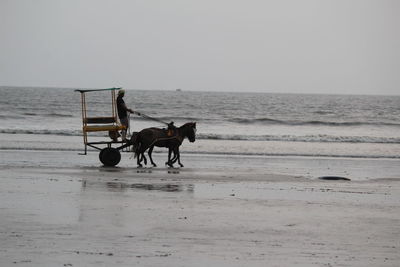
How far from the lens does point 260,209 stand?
37.6 ft

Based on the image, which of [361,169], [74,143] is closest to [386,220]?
[361,169]

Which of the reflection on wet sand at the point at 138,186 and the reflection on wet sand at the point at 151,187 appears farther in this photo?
the reflection on wet sand at the point at 151,187

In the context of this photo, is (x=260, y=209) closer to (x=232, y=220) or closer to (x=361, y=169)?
(x=232, y=220)

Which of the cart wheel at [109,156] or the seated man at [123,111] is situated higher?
the seated man at [123,111]

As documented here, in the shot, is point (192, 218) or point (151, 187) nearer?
point (192, 218)

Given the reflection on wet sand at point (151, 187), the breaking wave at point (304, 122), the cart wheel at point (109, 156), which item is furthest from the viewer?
the breaking wave at point (304, 122)

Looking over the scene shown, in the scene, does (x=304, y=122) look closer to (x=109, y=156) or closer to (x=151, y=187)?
(x=109, y=156)

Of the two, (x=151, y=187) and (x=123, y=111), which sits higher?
(x=123, y=111)

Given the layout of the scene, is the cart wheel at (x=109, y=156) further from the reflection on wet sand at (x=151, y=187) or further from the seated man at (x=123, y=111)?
the reflection on wet sand at (x=151, y=187)

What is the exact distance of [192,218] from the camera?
1038 cm

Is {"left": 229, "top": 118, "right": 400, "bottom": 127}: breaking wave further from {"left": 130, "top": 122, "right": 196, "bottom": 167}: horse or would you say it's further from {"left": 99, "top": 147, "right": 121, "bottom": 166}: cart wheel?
{"left": 99, "top": 147, "right": 121, "bottom": 166}: cart wheel

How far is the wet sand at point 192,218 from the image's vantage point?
26.4 ft

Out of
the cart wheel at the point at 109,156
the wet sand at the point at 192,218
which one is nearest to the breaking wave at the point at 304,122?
the cart wheel at the point at 109,156

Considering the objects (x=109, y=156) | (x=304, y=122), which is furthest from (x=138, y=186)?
(x=304, y=122)
